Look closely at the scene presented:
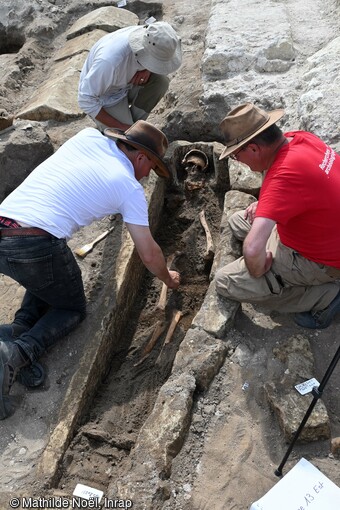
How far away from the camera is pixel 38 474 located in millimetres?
3088

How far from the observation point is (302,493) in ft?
9.10

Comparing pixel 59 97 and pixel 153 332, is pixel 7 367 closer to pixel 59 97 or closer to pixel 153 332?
pixel 153 332

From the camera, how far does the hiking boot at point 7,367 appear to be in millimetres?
3248

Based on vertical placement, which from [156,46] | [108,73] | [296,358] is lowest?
[296,358]

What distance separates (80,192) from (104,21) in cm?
497

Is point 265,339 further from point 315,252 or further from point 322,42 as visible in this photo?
point 322,42

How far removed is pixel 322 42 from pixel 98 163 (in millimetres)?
3650

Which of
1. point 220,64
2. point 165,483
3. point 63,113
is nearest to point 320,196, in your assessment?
point 165,483

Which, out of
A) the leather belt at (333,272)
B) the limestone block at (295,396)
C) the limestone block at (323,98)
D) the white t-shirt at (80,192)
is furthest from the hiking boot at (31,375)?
the limestone block at (323,98)

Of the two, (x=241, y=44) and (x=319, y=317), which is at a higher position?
(x=241, y=44)

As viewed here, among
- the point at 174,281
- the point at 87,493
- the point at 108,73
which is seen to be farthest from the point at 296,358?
the point at 108,73

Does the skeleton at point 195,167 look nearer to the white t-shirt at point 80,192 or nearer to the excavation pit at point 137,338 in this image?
the excavation pit at point 137,338

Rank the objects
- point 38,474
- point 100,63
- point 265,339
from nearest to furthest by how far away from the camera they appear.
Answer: point 38,474, point 265,339, point 100,63

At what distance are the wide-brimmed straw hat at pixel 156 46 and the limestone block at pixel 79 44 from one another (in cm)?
267
